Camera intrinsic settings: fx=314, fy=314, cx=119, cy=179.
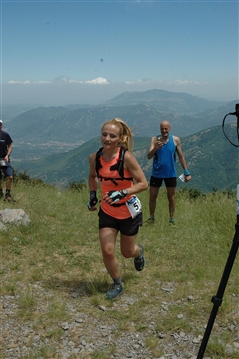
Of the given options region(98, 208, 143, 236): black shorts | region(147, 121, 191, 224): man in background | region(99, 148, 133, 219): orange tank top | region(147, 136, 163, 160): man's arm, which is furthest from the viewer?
region(147, 121, 191, 224): man in background

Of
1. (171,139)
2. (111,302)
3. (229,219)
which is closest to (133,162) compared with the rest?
(111,302)

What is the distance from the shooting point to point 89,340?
297 centimetres

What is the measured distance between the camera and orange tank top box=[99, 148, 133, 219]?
3551 millimetres

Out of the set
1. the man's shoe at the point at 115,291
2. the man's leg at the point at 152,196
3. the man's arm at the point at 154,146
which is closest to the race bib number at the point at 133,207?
the man's shoe at the point at 115,291

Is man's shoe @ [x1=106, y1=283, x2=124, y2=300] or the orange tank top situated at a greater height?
the orange tank top

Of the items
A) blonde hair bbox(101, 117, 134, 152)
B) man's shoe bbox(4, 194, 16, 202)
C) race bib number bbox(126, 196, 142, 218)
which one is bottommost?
man's shoe bbox(4, 194, 16, 202)

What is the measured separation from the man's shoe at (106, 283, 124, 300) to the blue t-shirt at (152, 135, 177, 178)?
312 centimetres

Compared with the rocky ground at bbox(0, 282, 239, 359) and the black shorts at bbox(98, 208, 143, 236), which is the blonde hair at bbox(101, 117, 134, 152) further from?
the rocky ground at bbox(0, 282, 239, 359)

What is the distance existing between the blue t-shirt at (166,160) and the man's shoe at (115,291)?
3.12 meters

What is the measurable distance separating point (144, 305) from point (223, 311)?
2.87 feet

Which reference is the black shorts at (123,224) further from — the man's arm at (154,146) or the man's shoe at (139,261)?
the man's arm at (154,146)

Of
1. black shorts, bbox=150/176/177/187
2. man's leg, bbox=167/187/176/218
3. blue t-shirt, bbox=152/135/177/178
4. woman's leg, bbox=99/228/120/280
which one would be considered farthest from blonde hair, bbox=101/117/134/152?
man's leg, bbox=167/187/176/218

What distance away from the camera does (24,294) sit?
12.5 ft

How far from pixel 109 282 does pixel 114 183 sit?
1449mm
